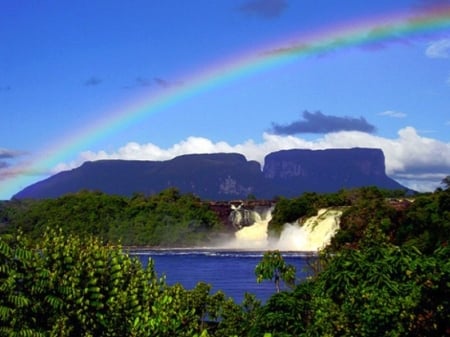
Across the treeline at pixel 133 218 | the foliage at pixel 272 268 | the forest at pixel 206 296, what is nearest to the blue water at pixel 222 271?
the foliage at pixel 272 268

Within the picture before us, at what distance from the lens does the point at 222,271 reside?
271 ft

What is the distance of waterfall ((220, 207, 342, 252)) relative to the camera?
11058 cm

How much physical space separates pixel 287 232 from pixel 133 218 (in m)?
36.8

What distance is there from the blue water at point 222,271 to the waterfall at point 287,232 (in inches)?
247

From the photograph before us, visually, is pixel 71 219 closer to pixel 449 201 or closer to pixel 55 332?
pixel 449 201

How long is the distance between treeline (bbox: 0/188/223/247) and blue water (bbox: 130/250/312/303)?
1116 inches

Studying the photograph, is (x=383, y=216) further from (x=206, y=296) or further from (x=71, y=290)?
(x=71, y=290)

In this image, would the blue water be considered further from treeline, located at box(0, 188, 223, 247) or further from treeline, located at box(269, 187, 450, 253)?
treeline, located at box(0, 188, 223, 247)

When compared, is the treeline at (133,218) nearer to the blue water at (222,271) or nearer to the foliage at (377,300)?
the blue water at (222,271)

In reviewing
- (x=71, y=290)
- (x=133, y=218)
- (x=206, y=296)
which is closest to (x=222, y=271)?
(x=206, y=296)

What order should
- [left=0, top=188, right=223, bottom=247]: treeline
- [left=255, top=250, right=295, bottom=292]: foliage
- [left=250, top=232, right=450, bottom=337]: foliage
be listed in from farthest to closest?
[left=0, top=188, right=223, bottom=247]: treeline, [left=255, top=250, right=295, bottom=292]: foliage, [left=250, top=232, right=450, bottom=337]: foliage

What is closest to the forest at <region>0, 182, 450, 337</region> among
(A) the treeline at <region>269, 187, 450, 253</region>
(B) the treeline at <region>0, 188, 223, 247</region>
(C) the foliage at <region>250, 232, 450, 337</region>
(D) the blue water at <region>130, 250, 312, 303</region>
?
(C) the foliage at <region>250, 232, 450, 337</region>

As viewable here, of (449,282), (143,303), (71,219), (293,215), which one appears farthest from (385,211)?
(71,219)

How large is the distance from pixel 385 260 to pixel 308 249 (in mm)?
94465
